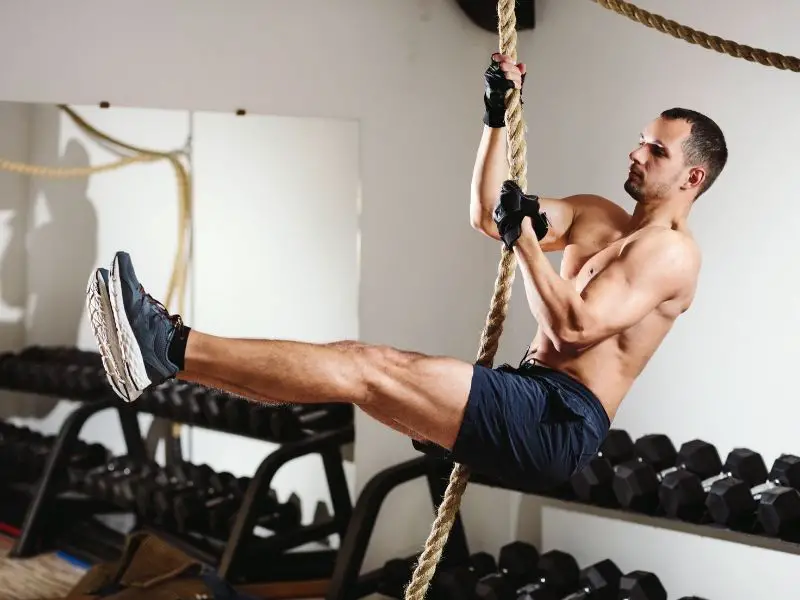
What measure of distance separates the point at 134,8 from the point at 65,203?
34.1 inches

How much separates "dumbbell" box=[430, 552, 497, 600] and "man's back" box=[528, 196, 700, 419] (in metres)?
1.29

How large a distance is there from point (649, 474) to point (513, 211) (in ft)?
4.13

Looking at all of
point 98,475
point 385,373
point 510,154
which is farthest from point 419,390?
point 98,475

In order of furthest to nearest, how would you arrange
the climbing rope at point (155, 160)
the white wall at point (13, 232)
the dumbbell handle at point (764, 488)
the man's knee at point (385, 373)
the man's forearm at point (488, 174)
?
the climbing rope at point (155, 160), the white wall at point (13, 232), the dumbbell handle at point (764, 488), the man's forearm at point (488, 174), the man's knee at point (385, 373)

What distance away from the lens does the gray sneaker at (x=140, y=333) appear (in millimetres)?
1700

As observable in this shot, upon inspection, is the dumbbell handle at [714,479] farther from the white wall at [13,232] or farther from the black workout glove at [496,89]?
the white wall at [13,232]

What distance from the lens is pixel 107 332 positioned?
173 centimetres

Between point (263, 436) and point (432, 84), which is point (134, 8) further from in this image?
→ point (263, 436)

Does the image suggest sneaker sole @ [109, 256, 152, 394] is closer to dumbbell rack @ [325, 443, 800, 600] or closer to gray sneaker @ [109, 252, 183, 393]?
gray sneaker @ [109, 252, 183, 393]

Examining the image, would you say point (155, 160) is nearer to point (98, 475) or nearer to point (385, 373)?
point (98, 475)

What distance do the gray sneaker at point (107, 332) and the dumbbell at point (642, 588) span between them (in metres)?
1.72

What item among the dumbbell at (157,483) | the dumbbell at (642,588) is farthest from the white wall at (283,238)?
the dumbbell at (642,588)

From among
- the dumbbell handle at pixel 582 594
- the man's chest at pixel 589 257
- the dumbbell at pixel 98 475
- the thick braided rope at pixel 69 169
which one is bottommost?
the dumbbell handle at pixel 582 594

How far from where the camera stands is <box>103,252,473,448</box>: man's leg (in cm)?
171
